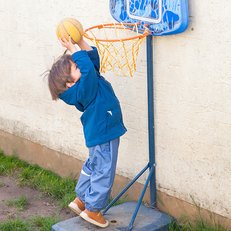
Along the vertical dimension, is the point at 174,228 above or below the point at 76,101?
below

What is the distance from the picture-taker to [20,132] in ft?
21.8

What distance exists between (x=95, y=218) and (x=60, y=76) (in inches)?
43.1

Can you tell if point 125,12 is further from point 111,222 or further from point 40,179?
point 40,179

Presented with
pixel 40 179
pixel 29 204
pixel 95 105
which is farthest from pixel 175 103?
pixel 40 179

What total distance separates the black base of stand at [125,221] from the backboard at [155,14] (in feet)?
4.61

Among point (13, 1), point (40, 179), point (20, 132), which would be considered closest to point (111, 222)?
point (40, 179)

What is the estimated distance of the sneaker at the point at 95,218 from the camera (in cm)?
467

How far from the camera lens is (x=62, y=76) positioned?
4.48 m

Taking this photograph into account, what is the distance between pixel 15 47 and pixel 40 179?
1384 mm

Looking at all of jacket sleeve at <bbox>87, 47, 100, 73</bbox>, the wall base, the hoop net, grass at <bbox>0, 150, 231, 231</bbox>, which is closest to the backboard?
the hoop net

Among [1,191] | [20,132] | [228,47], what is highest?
[228,47]

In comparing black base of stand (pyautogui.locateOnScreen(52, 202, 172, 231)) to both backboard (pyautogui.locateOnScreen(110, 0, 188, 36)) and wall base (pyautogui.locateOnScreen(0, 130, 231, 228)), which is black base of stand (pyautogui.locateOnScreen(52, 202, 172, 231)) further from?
backboard (pyautogui.locateOnScreen(110, 0, 188, 36))

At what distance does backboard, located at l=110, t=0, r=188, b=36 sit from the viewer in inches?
169

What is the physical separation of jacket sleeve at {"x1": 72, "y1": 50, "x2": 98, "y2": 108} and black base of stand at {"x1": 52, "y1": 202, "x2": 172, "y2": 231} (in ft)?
3.17
